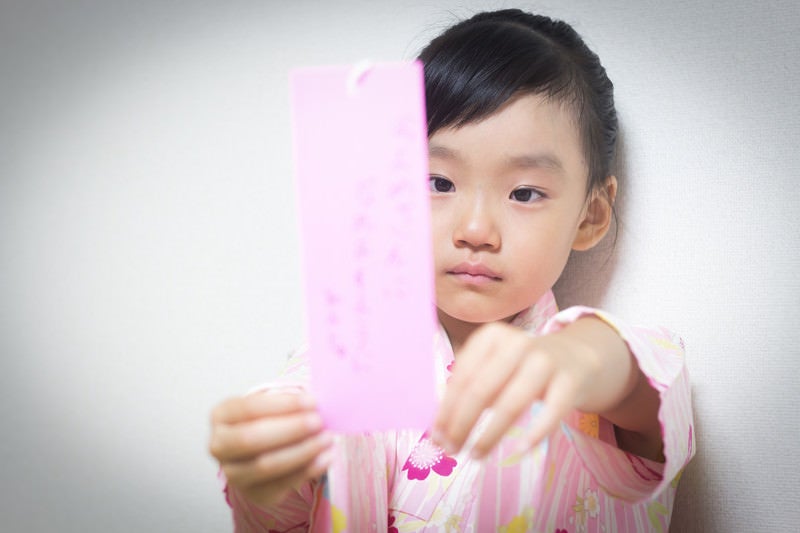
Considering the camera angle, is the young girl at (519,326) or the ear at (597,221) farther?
the ear at (597,221)

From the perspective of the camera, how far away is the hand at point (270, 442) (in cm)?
38

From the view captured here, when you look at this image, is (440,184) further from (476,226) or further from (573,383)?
(573,383)

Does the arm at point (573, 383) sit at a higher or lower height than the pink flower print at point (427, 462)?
higher

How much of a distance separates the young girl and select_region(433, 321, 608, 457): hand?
0.06 m

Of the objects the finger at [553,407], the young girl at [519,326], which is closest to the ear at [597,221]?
the young girl at [519,326]

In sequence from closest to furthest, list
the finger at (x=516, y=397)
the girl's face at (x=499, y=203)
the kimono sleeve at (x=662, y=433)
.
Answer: the finger at (x=516, y=397), the kimono sleeve at (x=662, y=433), the girl's face at (x=499, y=203)

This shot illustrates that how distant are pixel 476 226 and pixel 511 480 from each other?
21cm

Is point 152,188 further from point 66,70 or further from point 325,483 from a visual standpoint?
point 325,483

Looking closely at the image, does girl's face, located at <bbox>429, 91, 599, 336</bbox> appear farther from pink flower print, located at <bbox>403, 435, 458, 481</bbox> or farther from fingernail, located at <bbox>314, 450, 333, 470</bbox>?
fingernail, located at <bbox>314, 450, 333, 470</bbox>

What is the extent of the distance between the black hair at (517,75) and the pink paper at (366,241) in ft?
0.75

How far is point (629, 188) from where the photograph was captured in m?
0.73

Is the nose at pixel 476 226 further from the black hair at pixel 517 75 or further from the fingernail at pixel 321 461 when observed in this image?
the fingernail at pixel 321 461

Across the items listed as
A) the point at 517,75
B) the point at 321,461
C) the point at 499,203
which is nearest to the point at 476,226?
the point at 499,203

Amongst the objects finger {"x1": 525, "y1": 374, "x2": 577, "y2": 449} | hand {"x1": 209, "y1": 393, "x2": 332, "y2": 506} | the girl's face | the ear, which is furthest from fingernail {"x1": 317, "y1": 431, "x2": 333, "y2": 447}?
the ear
